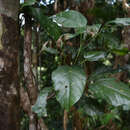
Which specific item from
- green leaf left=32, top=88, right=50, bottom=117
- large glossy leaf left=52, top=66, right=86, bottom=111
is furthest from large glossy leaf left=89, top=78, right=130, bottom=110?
green leaf left=32, top=88, right=50, bottom=117

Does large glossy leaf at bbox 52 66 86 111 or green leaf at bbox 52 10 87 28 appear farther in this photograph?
green leaf at bbox 52 10 87 28

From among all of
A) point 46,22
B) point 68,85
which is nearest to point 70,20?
point 46,22

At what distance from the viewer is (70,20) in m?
0.95

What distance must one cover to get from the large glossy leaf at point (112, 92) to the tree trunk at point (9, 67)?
0.31m

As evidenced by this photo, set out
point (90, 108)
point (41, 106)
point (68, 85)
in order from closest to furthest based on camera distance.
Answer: point (68, 85), point (41, 106), point (90, 108)

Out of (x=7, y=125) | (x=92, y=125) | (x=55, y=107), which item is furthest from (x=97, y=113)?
(x=92, y=125)

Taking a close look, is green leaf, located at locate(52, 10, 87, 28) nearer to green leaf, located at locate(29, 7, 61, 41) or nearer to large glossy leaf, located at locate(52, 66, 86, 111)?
green leaf, located at locate(29, 7, 61, 41)

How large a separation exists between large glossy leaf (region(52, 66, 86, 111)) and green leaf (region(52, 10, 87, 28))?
0.20m

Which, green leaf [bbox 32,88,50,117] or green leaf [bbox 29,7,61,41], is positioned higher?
green leaf [bbox 29,7,61,41]

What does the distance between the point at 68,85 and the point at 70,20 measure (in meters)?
0.32

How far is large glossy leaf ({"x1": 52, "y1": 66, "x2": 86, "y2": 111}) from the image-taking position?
74 centimetres

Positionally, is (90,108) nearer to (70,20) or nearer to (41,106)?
(41,106)

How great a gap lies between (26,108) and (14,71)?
0.28m

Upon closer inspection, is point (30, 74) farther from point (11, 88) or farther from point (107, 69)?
point (107, 69)
